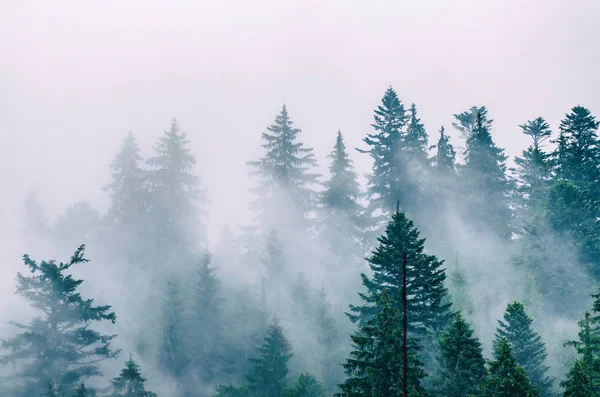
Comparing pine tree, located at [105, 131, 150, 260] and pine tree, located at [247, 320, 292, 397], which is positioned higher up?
pine tree, located at [105, 131, 150, 260]

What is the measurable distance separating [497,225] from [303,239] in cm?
2159

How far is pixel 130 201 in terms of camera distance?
58969 millimetres

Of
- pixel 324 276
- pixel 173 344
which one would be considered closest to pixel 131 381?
pixel 173 344

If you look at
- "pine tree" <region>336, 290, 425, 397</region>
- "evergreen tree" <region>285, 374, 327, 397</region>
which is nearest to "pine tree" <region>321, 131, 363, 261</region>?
"evergreen tree" <region>285, 374, 327, 397</region>

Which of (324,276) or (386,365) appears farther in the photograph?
(324,276)

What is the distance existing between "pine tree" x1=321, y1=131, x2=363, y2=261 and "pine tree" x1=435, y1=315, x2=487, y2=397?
3279cm

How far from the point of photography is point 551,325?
122 ft

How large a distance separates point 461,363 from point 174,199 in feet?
150

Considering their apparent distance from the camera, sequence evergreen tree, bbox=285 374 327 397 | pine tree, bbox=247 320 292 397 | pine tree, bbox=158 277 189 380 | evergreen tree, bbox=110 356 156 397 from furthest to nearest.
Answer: pine tree, bbox=158 277 189 380 < pine tree, bbox=247 320 292 397 < evergreen tree, bbox=285 374 327 397 < evergreen tree, bbox=110 356 156 397

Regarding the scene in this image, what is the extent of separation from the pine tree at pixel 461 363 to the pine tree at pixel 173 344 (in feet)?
83.0

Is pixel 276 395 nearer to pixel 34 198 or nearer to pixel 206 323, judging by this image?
pixel 206 323

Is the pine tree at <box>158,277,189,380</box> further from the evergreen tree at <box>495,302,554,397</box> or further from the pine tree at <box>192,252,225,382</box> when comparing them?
the evergreen tree at <box>495,302,554,397</box>

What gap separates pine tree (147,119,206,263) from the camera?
189 feet

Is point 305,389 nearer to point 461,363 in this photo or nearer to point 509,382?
point 461,363
